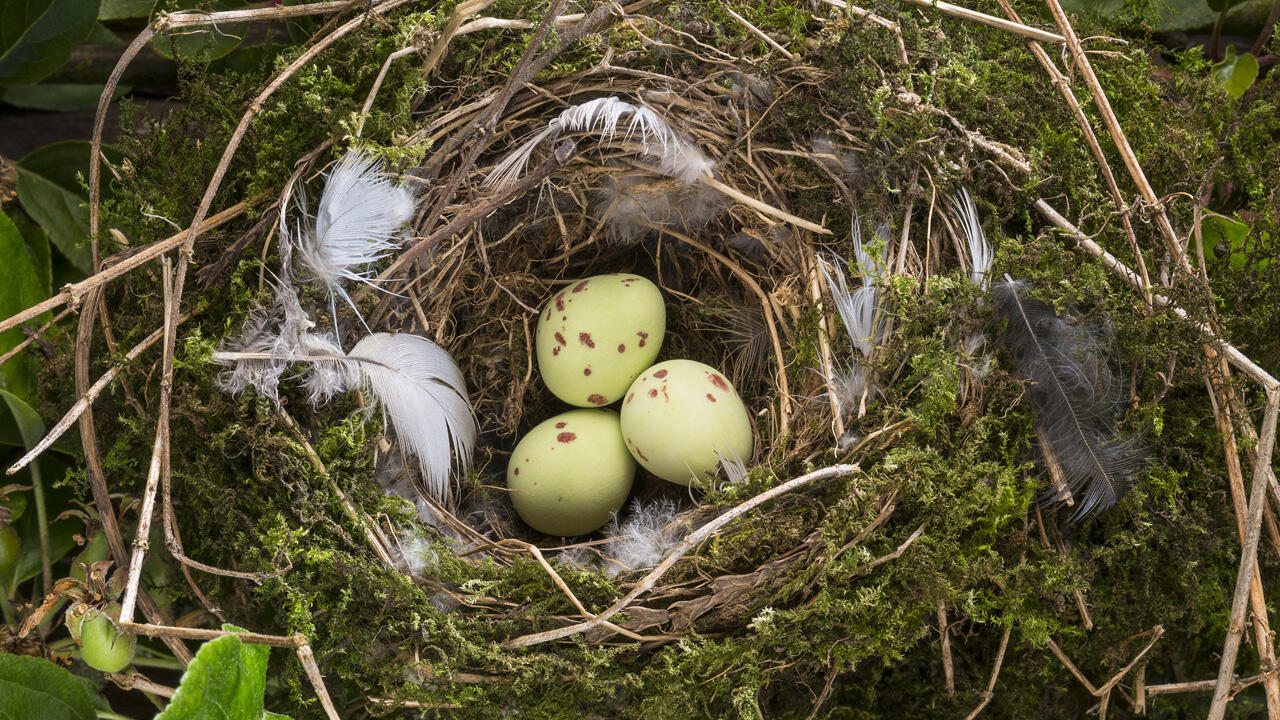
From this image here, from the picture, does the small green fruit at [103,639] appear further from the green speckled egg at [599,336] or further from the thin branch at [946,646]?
the thin branch at [946,646]

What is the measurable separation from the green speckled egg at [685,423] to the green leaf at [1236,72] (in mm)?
797

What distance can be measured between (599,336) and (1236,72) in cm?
94

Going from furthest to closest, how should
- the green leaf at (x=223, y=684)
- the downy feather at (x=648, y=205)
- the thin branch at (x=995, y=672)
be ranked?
the downy feather at (x=648, y=205) → the thin branch at (x=995, y=672) → the green leaf at (x=223, y=684)

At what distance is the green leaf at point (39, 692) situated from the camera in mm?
1012

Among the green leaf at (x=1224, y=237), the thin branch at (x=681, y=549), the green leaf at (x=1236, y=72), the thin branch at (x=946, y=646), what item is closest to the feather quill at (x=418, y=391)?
the thin branch at (x=681, y=549)

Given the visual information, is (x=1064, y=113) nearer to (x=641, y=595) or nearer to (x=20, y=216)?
(x=641, y=595)

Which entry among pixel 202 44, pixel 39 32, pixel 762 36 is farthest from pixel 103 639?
pixel 762 36

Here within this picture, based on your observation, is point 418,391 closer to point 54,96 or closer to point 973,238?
point 973,238

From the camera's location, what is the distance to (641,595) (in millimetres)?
1013

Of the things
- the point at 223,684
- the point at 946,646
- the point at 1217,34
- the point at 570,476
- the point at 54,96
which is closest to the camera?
the point at 223,684

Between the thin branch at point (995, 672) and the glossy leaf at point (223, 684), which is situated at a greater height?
the glossy leaf at point (223, 684)

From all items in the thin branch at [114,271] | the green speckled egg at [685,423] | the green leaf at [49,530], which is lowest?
the green leaf at [49,530]

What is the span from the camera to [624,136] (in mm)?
1182

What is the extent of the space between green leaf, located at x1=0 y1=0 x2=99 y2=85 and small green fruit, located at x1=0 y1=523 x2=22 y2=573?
0.63 m
